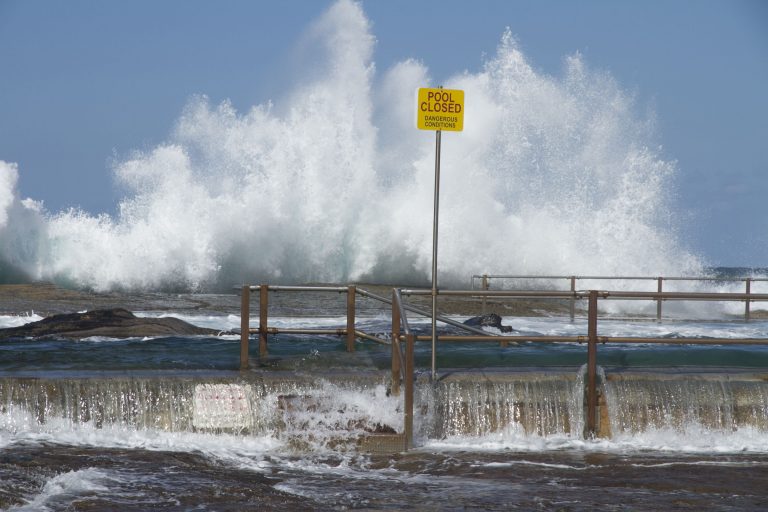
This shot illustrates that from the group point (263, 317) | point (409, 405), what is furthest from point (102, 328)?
point (409, 405)

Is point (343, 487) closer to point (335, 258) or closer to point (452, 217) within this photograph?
point (452, 217)

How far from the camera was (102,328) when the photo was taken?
14102mm

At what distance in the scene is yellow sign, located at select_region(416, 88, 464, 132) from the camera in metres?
8.04

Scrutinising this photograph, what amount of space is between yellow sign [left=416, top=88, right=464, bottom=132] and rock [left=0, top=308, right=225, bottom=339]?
6.77 m

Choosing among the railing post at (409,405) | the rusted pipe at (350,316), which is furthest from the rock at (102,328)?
the railing post at (409,405)

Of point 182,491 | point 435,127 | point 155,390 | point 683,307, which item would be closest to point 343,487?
point 182,491

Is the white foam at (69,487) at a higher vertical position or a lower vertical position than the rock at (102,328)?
lower

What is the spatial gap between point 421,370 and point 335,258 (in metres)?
28.0

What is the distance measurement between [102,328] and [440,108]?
25.7 ft

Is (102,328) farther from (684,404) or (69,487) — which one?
(684,404)

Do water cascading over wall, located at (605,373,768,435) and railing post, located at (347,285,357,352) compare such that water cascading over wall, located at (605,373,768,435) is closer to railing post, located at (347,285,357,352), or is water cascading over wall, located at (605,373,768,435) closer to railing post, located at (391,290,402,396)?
railing post, located at (391,290,402,396)

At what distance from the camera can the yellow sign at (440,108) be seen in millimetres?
8039

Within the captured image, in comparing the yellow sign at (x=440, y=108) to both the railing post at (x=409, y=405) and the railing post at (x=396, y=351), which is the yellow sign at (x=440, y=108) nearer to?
the railing post at (x=396, y=351)

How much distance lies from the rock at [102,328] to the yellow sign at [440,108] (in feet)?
22.2
